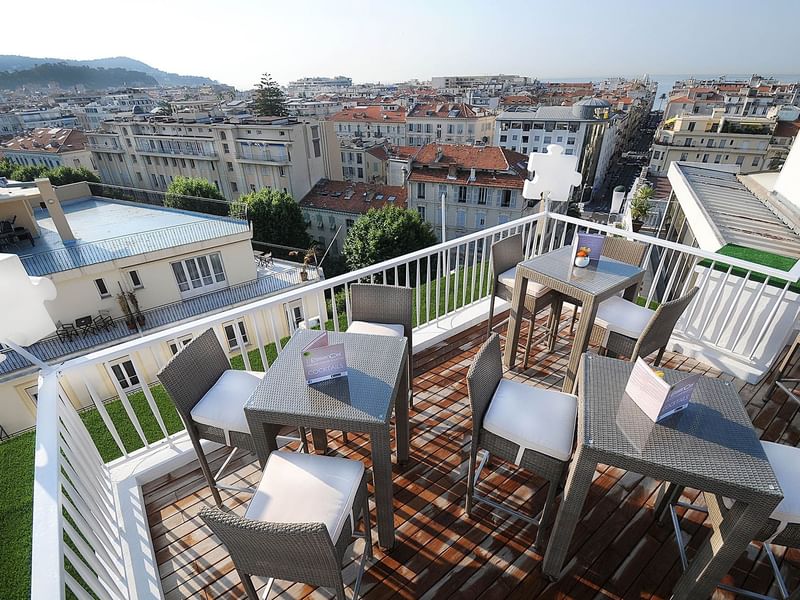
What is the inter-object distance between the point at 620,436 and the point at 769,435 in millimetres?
2106

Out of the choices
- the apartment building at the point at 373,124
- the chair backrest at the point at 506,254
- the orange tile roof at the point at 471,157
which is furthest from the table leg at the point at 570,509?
the apartment building at the point at 373,124

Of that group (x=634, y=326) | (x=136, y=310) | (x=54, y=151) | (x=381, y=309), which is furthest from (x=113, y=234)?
(x=54, y=151)

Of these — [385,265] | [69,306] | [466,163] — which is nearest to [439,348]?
[385,265]

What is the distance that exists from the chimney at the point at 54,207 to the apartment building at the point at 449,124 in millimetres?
30785

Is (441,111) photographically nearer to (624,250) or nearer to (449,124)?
(449,124)

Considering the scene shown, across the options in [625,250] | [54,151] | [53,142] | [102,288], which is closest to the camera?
[625,250]

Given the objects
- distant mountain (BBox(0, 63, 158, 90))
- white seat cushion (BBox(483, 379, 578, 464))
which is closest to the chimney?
white seat cushion (BBox(483, 379, 578, 464))

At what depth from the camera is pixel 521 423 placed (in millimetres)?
1858

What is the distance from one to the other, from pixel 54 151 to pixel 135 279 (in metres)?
32.5

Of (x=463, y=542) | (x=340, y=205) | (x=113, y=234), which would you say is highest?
(x=463, y=542)

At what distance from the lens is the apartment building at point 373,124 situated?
→ 39875 mm

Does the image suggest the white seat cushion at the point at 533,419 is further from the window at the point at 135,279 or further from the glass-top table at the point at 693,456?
the window at the point at 135,279

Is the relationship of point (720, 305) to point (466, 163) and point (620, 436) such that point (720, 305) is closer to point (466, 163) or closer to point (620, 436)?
point (620, 436)

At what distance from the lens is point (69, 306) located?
9977 millimetres
